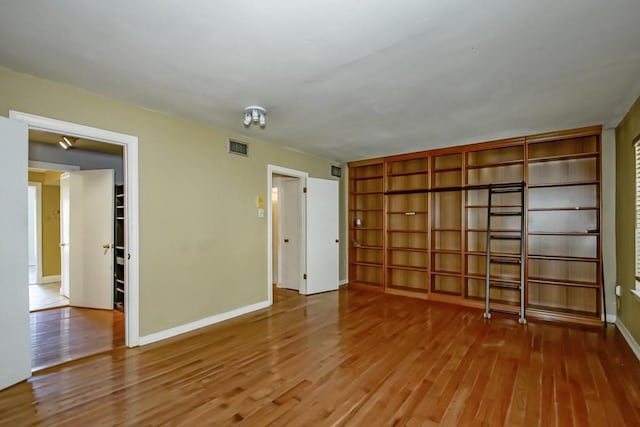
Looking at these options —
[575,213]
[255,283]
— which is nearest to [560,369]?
[575,213]

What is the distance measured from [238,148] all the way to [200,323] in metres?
2.32

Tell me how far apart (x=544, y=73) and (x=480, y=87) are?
0.46 meters

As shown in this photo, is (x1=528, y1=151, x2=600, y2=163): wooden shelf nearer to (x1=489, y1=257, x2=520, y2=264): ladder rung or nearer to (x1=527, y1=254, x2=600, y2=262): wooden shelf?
(x1=527, y1=254, x2=600, y2=262): wooden shelf

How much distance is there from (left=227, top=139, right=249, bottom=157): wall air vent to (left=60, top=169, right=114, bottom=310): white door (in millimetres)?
1962

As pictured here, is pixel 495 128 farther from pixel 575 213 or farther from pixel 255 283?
pixel 255 283

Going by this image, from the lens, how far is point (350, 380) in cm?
254

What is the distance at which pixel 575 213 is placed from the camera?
424 cm

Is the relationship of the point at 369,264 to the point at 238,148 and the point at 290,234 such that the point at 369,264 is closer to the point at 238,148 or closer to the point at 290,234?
the point at 290,234

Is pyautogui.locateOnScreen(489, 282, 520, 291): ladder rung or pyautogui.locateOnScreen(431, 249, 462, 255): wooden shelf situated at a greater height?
pyautogui.locateOnScreen(431, 249, 462, 255): wooden shelf

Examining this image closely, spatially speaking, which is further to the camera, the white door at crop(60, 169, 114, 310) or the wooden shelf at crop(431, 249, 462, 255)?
the wooden shelf at crop(431, 249, 462, 255)

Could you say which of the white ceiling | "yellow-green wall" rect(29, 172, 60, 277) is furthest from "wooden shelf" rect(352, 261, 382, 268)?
"yellow-green wall" rect(29, 172, 60, 277)

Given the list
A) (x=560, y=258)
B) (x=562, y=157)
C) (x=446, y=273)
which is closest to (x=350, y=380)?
(x=446, y=273)

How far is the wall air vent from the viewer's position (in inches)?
165

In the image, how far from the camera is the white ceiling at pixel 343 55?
1.75 meters
